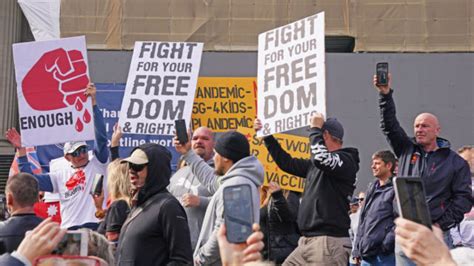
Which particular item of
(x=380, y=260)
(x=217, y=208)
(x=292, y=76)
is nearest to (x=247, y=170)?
(x=217, y=208)

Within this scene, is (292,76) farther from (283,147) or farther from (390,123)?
(283,147)

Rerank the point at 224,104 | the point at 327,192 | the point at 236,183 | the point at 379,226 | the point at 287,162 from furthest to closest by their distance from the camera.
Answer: the point at 224,104
the point at 287,162
the point at 379,226
the point at 327,192
the point at 236,183

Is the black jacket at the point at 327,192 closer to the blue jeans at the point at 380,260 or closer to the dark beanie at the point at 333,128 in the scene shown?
the dark beanie at the point at 333,128

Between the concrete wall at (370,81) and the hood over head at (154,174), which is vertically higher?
the concrete wall at (370,81)

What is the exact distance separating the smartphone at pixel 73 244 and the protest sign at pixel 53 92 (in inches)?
197

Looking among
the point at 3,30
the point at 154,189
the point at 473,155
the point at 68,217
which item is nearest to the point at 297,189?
the point at 473,155

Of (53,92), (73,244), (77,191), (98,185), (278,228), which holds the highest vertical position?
(53,92)

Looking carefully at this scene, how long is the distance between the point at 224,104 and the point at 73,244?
7497 mm

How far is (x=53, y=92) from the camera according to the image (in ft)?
28.8

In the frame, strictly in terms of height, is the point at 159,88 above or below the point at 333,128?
above

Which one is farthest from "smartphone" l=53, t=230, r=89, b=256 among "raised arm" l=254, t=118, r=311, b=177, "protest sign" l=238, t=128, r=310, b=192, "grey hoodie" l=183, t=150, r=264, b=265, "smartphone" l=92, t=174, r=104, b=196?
"protest sign" l=238, t=128, r=310, b=192

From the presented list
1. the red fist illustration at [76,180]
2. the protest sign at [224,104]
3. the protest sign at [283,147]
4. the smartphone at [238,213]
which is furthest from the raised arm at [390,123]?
the protest sign at [224,104]

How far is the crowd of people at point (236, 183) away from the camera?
483 cm

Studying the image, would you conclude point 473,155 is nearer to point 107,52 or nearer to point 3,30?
point 107,52
